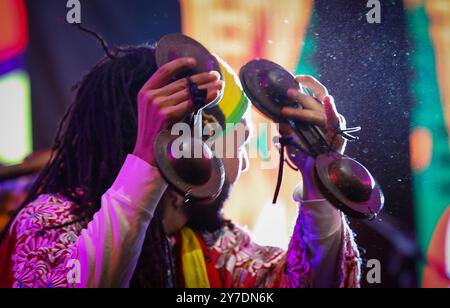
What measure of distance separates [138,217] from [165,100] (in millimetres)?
172

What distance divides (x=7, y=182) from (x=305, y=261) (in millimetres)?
712

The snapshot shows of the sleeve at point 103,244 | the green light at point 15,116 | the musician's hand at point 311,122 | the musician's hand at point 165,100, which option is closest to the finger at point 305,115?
the musician's hand at point 311,122

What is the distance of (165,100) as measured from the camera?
77cm

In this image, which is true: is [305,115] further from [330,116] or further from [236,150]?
[236,150]

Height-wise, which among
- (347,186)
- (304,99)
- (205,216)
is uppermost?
(304,99)

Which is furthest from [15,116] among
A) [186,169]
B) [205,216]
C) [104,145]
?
[186,169]

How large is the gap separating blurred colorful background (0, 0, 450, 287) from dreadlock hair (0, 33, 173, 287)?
149 mm

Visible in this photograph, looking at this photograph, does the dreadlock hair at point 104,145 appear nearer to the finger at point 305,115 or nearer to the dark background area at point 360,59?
the dark background area at point 360,59

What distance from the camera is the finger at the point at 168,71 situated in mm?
773

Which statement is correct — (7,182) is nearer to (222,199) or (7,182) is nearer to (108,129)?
(108,129)

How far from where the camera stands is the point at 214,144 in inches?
37.0

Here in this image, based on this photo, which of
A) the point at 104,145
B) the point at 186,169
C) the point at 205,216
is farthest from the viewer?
the point at 205,216

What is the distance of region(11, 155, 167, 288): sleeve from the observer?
2.50 ft
